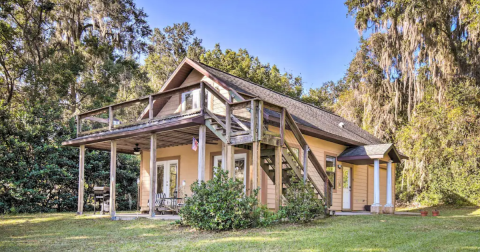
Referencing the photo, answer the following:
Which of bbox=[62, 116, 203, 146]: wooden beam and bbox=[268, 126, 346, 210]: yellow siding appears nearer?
bbox=[62, 116, 203, 146]: wooden beam

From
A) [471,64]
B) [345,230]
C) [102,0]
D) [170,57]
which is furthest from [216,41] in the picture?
[345,230]

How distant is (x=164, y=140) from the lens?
12.6 m

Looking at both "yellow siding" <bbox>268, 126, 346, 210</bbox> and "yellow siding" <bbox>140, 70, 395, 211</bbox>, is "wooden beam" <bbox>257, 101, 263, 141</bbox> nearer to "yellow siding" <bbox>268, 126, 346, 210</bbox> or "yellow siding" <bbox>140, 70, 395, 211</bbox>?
"yellow siding" <bbox>140, 70, 395, 211</bbox>

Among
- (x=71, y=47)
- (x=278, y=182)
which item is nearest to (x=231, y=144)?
(x=278, y=182)

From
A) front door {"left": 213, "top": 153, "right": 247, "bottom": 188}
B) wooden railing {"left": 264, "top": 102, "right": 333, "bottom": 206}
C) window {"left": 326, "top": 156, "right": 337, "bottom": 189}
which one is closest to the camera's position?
wooden railing {"left": 264, "top": 102, "right": 333, "bottom": 206}

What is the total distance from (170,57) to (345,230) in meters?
24.6

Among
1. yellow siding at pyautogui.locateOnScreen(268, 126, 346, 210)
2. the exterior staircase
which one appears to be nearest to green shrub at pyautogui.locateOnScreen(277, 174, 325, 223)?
the exterior staircase

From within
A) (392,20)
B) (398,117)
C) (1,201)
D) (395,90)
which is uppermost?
(392,20)

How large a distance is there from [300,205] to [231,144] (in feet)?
6.41

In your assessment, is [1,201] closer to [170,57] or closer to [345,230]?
[345,230]

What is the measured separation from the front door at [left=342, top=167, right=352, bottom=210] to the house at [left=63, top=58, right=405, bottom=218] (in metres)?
0.04

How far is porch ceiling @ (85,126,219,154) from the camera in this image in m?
10.8

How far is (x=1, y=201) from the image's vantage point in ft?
47.5

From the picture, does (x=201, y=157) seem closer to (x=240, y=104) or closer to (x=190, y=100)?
(x=240, y=104)
